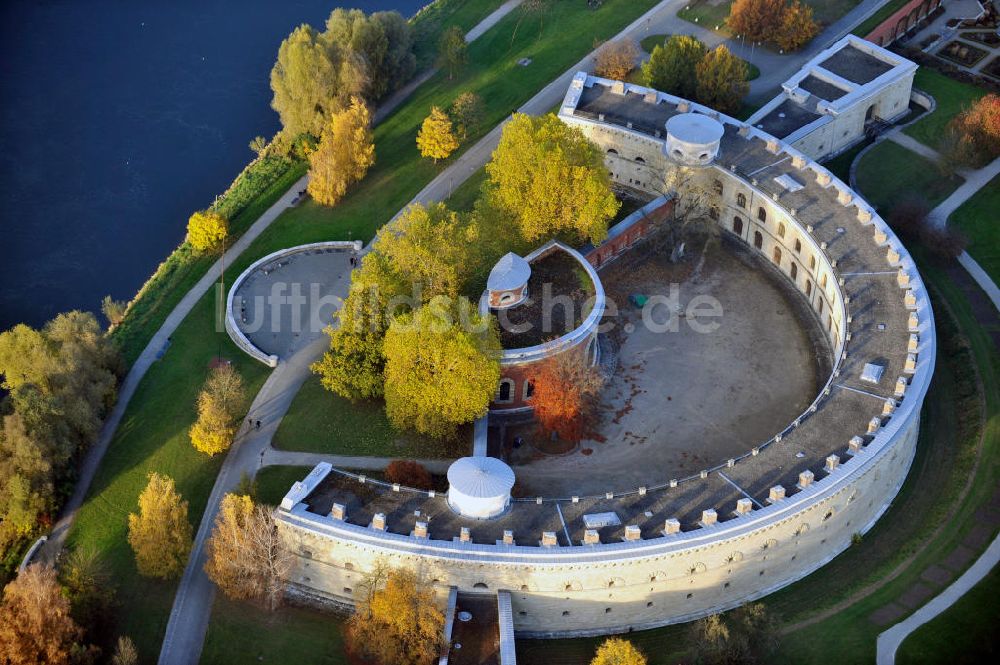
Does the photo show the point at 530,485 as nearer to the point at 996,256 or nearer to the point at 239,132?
the point at 996,256

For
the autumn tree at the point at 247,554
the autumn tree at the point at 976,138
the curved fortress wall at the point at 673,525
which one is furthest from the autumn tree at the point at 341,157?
the autumn tree at the point at 976,138

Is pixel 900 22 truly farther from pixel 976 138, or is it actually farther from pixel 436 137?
pixel 436 137

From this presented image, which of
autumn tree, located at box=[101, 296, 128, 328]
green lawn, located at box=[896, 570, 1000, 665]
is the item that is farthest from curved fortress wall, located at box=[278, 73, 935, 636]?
autumn tree, located at box=[101, 296, 128, 328]

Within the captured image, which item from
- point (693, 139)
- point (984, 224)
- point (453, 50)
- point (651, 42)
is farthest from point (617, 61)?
point (984, 224)

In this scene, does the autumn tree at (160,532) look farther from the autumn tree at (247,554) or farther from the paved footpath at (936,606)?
the paved footpath at (936,606)

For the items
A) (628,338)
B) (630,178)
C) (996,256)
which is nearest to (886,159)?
(996,256)

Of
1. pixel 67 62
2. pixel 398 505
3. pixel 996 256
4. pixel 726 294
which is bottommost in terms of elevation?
pixel 996 256
